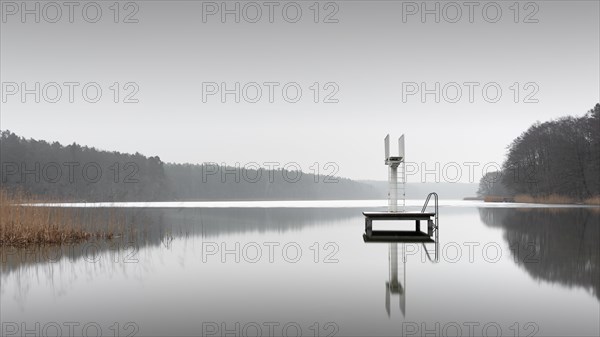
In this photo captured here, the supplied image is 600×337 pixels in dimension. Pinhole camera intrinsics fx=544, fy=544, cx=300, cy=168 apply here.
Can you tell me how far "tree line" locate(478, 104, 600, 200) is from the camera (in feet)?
165

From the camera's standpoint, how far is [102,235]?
1634 centimetres

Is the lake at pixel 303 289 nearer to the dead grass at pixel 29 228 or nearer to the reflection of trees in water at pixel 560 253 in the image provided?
the reflection of trees in water at pixel 560 253

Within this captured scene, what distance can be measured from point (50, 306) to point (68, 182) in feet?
272

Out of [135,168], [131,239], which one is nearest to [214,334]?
[131,239]

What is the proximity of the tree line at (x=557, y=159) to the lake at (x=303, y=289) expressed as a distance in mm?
A: 40427

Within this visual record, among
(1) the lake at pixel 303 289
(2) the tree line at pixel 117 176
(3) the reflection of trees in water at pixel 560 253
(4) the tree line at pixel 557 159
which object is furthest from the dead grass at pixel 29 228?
(4) the tree line at pixel 557 159

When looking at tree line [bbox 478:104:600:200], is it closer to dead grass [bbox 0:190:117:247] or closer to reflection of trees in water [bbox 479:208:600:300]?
reflection of trees in water [bbox 479:208:600:300]

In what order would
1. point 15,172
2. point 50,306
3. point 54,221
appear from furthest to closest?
Answer: point 15,172
point 54,221
point 50,306

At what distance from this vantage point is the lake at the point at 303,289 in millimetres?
5660

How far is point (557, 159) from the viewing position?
2083 inches

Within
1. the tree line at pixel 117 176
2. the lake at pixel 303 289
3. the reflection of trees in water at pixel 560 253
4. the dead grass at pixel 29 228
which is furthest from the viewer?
the tree line at pixel 117 176

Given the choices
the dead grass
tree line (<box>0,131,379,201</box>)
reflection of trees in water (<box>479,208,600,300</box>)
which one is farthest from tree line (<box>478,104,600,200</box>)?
the dead grass

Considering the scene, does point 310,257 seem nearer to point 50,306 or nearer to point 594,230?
point 50,306

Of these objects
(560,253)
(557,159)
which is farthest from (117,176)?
(560,253)
